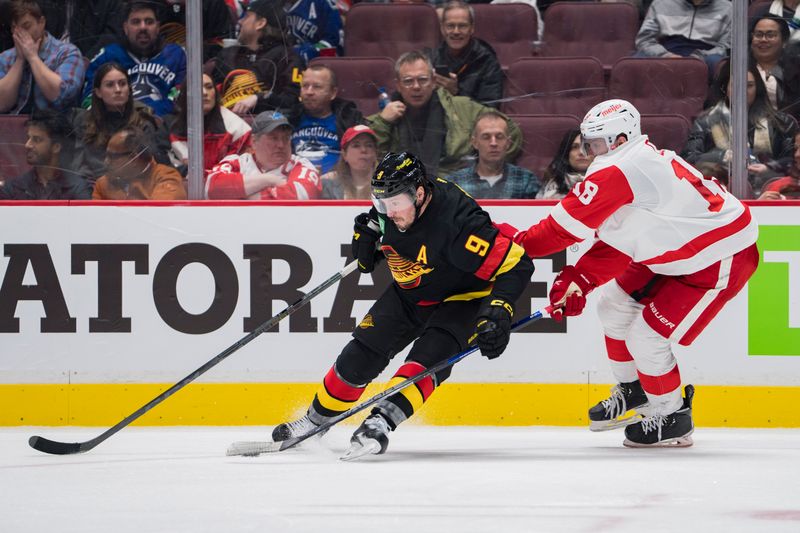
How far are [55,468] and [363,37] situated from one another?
227 cm

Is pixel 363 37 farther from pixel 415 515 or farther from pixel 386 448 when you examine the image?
pixel 415 515

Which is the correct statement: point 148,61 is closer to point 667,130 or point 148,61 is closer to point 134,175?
point 134,175

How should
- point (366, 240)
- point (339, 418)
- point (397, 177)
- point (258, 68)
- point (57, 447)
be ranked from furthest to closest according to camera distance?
point (258, 68)
point (366, 240)
point (57, 447)
point (339, 418)
point (397, 177)

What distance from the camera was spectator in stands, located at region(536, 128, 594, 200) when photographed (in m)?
4.82

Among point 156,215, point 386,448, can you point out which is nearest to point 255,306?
point 156,215

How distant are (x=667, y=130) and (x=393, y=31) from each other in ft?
3.99

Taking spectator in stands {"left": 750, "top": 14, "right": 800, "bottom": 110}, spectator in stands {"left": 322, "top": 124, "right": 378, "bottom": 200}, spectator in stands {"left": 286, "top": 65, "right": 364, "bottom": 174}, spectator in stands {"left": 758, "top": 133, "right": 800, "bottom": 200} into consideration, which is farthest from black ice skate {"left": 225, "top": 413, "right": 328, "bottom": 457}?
spectator in stands {"left": 750, "top": 14, "right": 800, "bottom": 110}

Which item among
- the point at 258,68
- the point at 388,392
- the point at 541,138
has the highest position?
the point at 258,68

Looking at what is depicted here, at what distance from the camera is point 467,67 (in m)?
4.91

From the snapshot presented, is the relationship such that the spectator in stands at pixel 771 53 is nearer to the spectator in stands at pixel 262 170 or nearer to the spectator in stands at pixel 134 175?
the spectator in stands at pixel 262 170

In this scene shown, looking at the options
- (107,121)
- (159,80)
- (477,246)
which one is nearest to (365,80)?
(159,80)

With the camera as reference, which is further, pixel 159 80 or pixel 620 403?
pixel 159 80

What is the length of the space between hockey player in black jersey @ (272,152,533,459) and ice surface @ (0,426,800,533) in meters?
0.19

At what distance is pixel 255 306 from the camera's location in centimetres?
482
